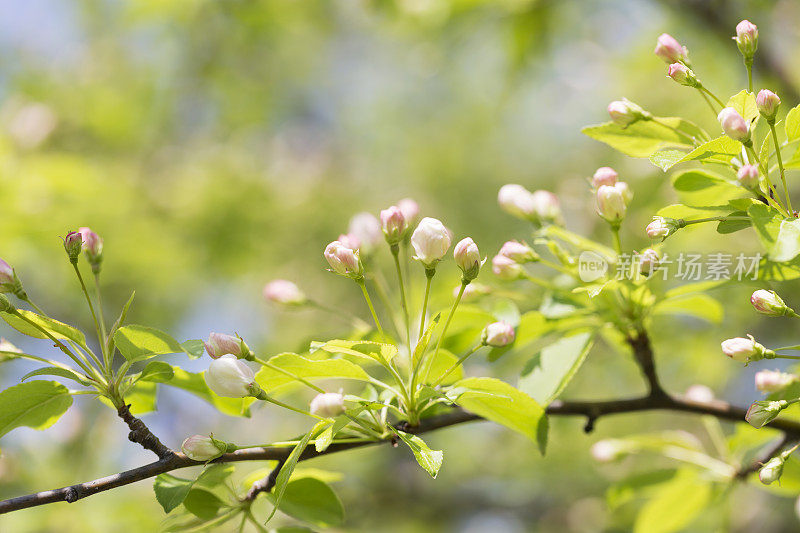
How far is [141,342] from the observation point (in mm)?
1092

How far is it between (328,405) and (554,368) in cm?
48

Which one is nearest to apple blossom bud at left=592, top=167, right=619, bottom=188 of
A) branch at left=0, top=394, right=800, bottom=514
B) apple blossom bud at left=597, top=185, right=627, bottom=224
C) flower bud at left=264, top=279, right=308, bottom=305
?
apple blossom bud at left=597, top=185, right=627, bottom=224

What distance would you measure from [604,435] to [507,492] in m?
0.64

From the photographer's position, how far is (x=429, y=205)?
16.5 feet

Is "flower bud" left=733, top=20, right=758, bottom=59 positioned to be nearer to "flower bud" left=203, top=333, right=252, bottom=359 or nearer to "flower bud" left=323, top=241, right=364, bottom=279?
"flower bud" left=323, top=241, right=364, bottom=279

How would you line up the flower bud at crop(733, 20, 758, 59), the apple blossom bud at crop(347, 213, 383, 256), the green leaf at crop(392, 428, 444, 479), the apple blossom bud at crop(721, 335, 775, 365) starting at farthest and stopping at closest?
the apple blossom bud at crop(347, 213, 383, 256), the flower bud at crop(733, 20, 758, 59), the apple blossom bud at crop(721, 335, 775, 365), the green leaf at crop(392, 428, 444, 479)

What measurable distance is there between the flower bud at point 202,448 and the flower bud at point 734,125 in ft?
2.92

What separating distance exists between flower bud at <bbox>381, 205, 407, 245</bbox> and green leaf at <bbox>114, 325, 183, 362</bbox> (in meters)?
0.39

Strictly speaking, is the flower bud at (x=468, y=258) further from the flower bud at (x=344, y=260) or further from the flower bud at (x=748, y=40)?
the flower bud at (x=748, y=40)

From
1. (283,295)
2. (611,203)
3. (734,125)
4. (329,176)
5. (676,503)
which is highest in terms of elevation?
(734,125)

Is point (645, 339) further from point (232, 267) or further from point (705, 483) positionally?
point (232, 267)

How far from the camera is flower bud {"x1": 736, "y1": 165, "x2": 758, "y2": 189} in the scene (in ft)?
3.39

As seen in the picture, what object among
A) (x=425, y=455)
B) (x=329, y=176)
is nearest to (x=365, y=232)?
(x=425, y=455)

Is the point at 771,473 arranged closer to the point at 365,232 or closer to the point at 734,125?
the point at 734,125
